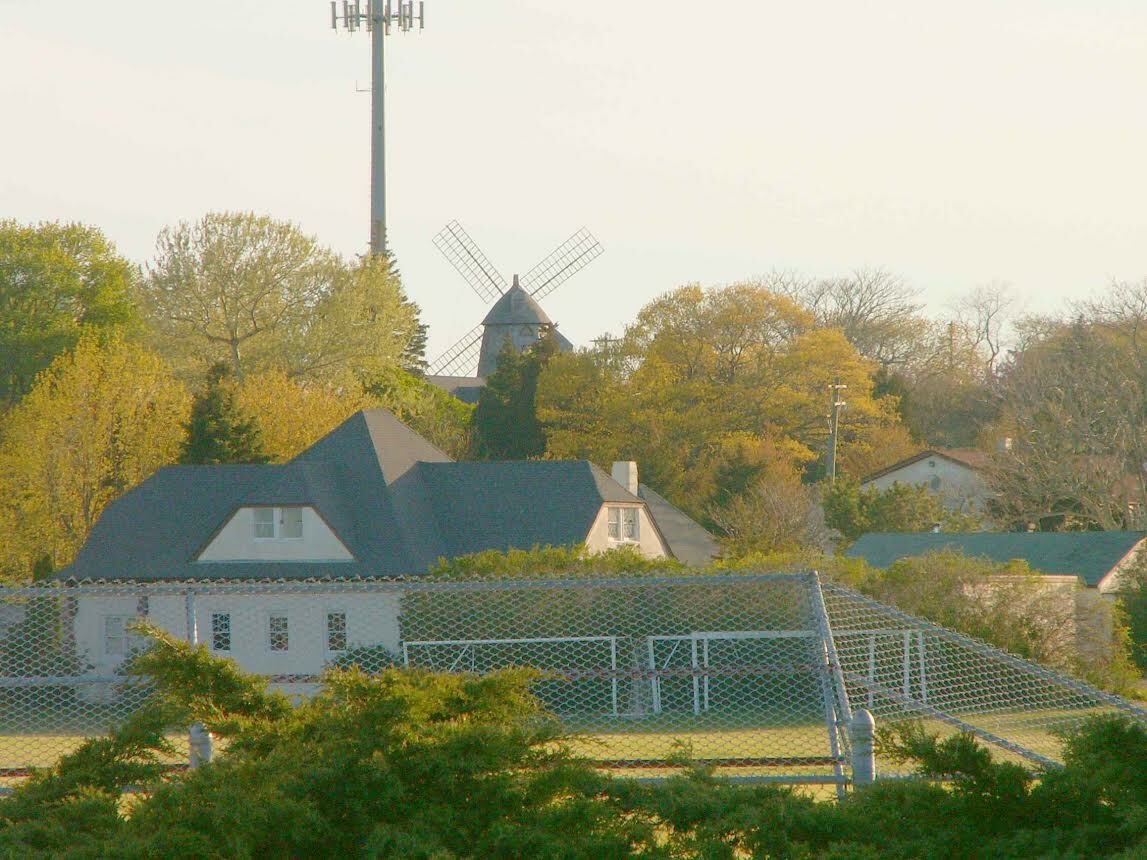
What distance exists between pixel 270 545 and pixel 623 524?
32.9 ft

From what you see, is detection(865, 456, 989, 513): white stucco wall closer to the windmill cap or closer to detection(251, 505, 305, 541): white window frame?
detection(251, 505, 305, 541): white window frame

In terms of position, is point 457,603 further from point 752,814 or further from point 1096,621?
point 752,814

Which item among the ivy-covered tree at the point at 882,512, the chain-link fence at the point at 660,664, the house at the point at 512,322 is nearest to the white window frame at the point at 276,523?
the chain-link fence at the point at 660,664

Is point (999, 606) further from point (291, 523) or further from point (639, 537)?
point (291, 523)

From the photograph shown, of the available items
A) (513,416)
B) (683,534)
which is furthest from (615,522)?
(513,416)

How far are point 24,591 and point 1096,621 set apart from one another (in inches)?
896

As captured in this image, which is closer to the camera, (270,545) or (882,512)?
(270,545)

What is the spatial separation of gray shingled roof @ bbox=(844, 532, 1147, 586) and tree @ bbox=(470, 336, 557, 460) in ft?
76.2

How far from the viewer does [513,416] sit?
64938 millimetres

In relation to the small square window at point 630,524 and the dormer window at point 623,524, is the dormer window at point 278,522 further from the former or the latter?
the small square window at point 630,524

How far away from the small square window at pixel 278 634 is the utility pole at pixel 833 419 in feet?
80.6

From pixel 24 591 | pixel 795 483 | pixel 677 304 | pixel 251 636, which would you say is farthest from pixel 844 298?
pixel 24 591

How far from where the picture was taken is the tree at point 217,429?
48.3 meters

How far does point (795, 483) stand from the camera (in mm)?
55281
